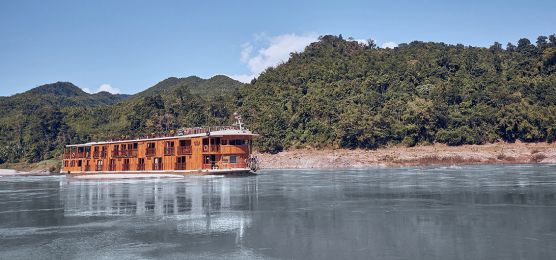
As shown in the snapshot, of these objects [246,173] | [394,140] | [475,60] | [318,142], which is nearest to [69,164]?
[246,173]

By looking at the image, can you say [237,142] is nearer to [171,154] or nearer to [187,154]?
[187,154]

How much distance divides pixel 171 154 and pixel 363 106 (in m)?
61.7

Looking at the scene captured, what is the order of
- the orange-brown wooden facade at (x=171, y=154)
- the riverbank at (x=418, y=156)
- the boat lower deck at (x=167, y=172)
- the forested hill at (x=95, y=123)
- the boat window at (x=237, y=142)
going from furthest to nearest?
the forested hill at (x=95, y=123)
the riverbank at (x=418, y=156)
the boat window at (x=237, y=142)
the orange-brown wooden facade at (x=171, y=154)
the boat lower deck at (x=167, y=172)

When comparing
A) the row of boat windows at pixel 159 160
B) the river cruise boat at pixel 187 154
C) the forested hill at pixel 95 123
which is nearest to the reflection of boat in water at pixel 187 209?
the river cruise boat at pixel 187 154

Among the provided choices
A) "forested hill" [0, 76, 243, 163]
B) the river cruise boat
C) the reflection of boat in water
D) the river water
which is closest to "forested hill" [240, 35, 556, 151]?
"forested hill" [0, 76, 243, 163]

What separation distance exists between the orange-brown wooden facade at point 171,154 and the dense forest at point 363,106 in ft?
149

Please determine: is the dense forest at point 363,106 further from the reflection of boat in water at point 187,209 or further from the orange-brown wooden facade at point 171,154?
the reflection of boat in water at point 187,209

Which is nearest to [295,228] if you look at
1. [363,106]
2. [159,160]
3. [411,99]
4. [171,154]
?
[171,154]

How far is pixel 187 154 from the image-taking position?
66.6 m

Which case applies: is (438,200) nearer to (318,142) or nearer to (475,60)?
(318,142)

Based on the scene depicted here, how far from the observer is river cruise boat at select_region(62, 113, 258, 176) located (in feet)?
213

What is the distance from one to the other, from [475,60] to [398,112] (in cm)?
3699

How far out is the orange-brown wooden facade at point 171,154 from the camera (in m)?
65.0

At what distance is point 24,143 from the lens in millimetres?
143750
